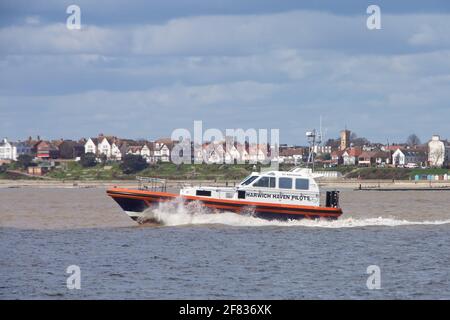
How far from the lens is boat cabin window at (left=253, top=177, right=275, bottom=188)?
44.1 meters

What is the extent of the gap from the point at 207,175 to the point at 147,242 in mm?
108380

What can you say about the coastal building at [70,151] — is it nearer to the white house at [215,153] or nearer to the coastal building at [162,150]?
the coastal building at [162,150]

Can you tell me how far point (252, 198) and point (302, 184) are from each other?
235 cm

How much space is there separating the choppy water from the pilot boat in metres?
0.47

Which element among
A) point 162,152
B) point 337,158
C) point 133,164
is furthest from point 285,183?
point 337,158

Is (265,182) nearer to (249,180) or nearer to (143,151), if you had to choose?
(249,180)

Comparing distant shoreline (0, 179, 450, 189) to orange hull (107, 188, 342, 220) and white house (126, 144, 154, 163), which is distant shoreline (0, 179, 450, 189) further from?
orange hull (107, 188, 342, 220)

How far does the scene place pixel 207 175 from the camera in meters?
147

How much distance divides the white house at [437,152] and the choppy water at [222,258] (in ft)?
454

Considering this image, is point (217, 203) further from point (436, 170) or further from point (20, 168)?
point (20, 168)

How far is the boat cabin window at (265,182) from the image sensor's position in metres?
44.1

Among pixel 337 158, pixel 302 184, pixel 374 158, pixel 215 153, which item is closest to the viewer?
pixel 302 184

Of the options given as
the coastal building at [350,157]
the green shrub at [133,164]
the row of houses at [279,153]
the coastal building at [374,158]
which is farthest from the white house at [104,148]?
the coastal building at [374,158]

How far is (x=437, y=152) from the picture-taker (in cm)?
18725
